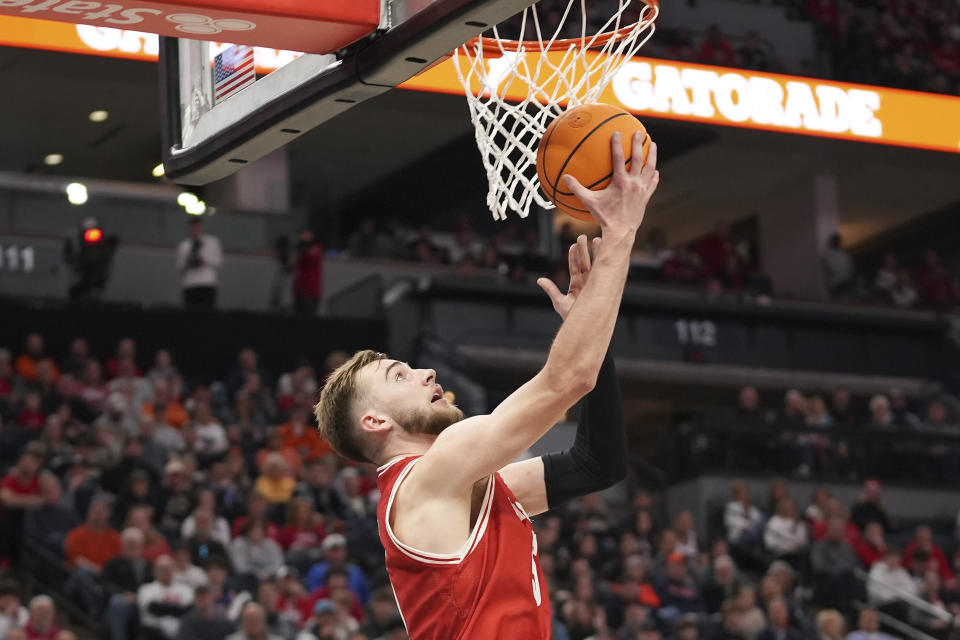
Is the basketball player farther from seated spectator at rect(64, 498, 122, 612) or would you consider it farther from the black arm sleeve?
seated spectator at rect(64, 498, 122, 612)

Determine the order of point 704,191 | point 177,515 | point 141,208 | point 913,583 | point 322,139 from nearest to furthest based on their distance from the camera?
point 177,515 → point 913,583 → point 141,208 → point 322,139 → point 704,191

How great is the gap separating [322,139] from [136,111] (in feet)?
7.94

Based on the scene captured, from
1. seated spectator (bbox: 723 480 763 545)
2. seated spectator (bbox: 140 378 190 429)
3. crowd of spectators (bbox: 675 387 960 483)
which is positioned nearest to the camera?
seated spectator (bbox: 140 378 190 429)

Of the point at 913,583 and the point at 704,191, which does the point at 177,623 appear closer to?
the point at 913,583

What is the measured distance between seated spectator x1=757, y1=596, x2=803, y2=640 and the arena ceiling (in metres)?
6.49

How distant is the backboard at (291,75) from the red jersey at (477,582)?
86 cm

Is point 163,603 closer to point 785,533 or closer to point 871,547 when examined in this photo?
point 785,533

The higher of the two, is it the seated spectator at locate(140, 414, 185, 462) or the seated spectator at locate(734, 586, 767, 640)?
the seated spectator at locate(140, 414, 185, 462)

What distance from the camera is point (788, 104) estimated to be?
1316 cm

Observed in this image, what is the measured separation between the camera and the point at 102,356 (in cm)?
1498

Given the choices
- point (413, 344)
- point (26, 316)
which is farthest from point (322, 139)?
point (26, 316)

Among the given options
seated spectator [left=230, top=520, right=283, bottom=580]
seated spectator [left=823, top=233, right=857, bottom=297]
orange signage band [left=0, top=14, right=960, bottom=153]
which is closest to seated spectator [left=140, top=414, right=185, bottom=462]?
seated spectator [left=230, top=520, right=283, bottom=580]

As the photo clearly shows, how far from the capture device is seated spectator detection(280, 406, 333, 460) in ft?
42.2

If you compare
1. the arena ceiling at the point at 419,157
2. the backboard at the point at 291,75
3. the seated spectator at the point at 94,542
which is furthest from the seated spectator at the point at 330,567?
the backboard at the point at 291,75
